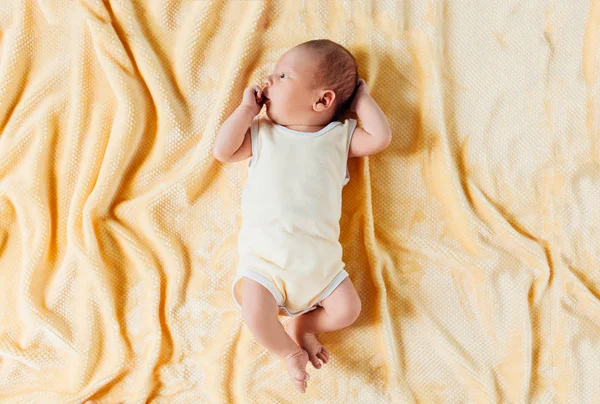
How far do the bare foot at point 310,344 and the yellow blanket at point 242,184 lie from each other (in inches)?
2.3

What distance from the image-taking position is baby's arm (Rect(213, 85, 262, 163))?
133cm

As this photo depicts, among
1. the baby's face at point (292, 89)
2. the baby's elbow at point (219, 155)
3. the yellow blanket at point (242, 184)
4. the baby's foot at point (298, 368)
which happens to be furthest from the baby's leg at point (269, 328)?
the baby's face at point (292, 89)

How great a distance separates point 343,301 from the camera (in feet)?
4.33

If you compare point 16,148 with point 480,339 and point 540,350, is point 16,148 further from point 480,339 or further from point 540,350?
point 540,350

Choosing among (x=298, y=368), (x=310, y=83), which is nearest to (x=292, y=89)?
(x=310, y=83)

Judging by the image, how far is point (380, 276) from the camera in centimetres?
141

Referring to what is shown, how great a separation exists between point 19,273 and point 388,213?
958 mm

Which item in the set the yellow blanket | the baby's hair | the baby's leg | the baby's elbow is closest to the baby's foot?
the baby's leg

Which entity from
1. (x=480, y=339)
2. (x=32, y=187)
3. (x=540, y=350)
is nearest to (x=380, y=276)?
(x=480, y=339)

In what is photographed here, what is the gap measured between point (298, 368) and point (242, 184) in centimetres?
48

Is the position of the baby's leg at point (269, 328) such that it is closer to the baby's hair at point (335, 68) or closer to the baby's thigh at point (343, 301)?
the baby's thigh at point (343, 301)

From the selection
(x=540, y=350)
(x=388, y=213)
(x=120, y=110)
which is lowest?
(x=540, y=350)

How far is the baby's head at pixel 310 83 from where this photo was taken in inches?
51.4

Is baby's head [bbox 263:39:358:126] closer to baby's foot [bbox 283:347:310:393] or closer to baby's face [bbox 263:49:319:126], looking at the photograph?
baby's face [bbox 263:49:319:126]
